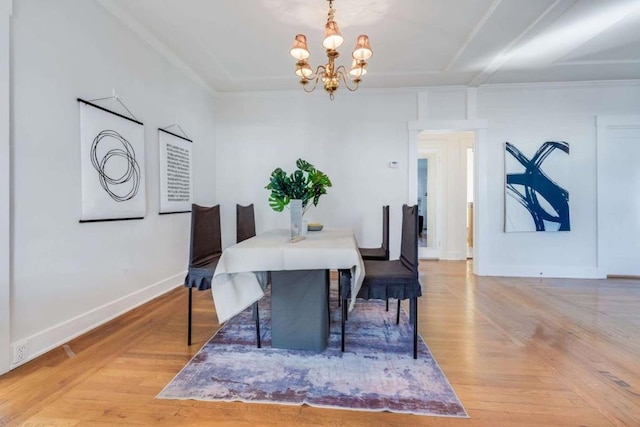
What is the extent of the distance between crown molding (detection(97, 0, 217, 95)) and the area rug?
2819mm

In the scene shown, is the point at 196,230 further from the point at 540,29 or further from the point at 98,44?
the point at 540,29

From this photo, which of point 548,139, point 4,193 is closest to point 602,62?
point 548,139

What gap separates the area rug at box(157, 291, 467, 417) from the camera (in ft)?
5.04

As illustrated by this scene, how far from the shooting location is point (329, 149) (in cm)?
448

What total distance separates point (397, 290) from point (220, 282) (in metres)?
1.12

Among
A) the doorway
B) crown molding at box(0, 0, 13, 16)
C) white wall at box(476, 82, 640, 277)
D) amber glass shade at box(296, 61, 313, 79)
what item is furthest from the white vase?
the doorway

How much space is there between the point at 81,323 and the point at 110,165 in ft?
4.09

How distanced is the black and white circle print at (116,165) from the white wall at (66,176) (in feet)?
0.58

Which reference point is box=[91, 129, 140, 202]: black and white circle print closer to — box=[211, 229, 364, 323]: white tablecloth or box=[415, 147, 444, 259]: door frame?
box=[211, 229, 364, 323]: white tablecloth

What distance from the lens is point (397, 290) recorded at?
195cm

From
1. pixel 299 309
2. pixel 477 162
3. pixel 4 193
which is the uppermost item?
pixel 477 162

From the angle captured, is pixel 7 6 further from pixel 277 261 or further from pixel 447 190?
pixel 447 190

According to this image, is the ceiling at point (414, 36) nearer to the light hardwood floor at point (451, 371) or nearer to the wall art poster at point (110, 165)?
the wall art poster at point (110, 165)

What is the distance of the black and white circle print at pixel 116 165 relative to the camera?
7.89 feet
